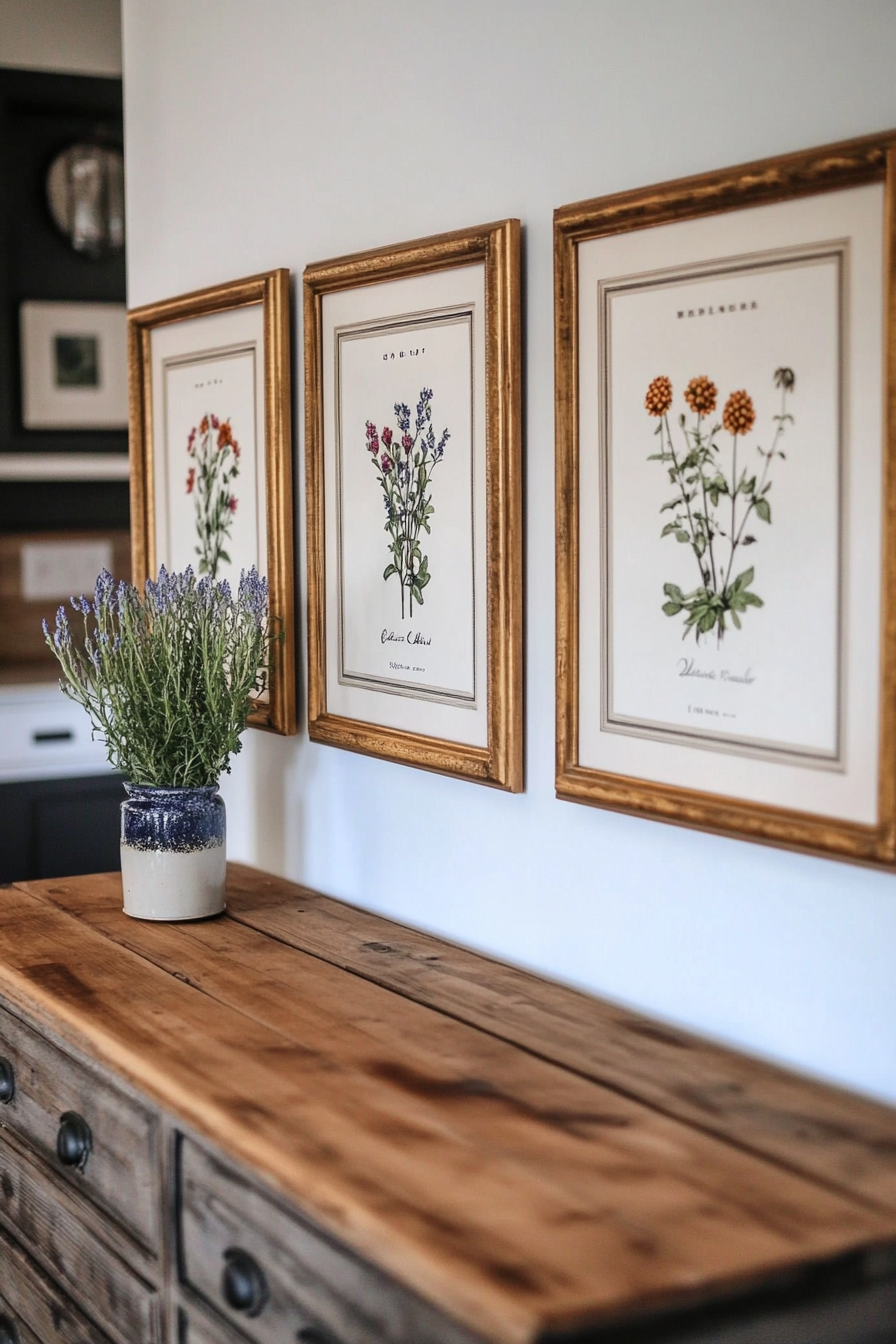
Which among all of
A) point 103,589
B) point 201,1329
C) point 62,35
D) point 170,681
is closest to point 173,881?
point 170,681

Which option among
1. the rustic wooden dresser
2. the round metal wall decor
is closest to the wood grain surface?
the rustic wooden dresser

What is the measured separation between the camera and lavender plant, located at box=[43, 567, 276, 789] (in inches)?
68.6

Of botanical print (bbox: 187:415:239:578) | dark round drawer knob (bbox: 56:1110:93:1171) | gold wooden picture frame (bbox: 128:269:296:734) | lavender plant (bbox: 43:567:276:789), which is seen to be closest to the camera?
dark round drawer knob (bbox: 56:1110:93:1171)

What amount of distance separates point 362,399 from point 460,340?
0.73 feet

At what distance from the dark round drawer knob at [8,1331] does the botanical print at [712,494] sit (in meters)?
1.07

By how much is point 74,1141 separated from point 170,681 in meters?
0.53

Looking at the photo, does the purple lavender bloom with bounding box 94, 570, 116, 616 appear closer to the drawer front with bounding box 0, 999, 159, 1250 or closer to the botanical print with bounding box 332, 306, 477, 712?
the botanical print with bounding box 332, 306, 477, 712

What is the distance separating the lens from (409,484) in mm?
1704

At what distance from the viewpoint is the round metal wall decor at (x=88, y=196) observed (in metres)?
3.64

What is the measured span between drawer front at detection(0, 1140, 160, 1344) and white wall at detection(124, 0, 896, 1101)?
51 centimetres

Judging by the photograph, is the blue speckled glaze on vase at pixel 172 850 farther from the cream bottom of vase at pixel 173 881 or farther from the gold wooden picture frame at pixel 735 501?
the gold wooden picture frame at pixel 735 501

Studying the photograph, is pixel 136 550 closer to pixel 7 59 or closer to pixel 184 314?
pixel 184 314

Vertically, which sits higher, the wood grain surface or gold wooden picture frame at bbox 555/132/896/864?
gold wooden picture frame at bbox 555/132/896/864

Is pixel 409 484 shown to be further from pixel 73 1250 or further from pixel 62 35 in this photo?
pixel 62 35
